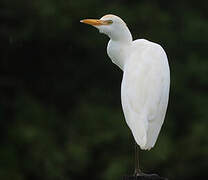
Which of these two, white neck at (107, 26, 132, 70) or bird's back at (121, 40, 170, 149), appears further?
white neck at (107, 26, 132, 70)

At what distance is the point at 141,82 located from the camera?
2.76 m

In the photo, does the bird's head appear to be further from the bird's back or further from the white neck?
the bird's back

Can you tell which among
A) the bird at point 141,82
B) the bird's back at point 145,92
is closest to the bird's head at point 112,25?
the bird at point 141,82

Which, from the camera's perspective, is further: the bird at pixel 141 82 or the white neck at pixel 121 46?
the white neck at pixel 121 46

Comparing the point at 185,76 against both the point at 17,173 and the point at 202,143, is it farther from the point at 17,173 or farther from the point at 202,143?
the point at 17,173

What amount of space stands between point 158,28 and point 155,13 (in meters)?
0.14

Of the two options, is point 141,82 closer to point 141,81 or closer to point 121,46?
point 141,81

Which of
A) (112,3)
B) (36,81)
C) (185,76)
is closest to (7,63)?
(36,81)

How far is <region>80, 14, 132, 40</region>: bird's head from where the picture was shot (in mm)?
2996

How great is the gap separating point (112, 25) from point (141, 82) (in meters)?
0.38

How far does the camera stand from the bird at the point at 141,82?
2.62m

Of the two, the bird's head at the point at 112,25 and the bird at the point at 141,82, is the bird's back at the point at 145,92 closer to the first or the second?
the bird at the point at 141,82

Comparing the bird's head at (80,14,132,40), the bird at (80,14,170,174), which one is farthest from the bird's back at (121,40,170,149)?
the bird's head at (80,14,132,40)

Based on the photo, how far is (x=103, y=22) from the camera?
3.00 metres
